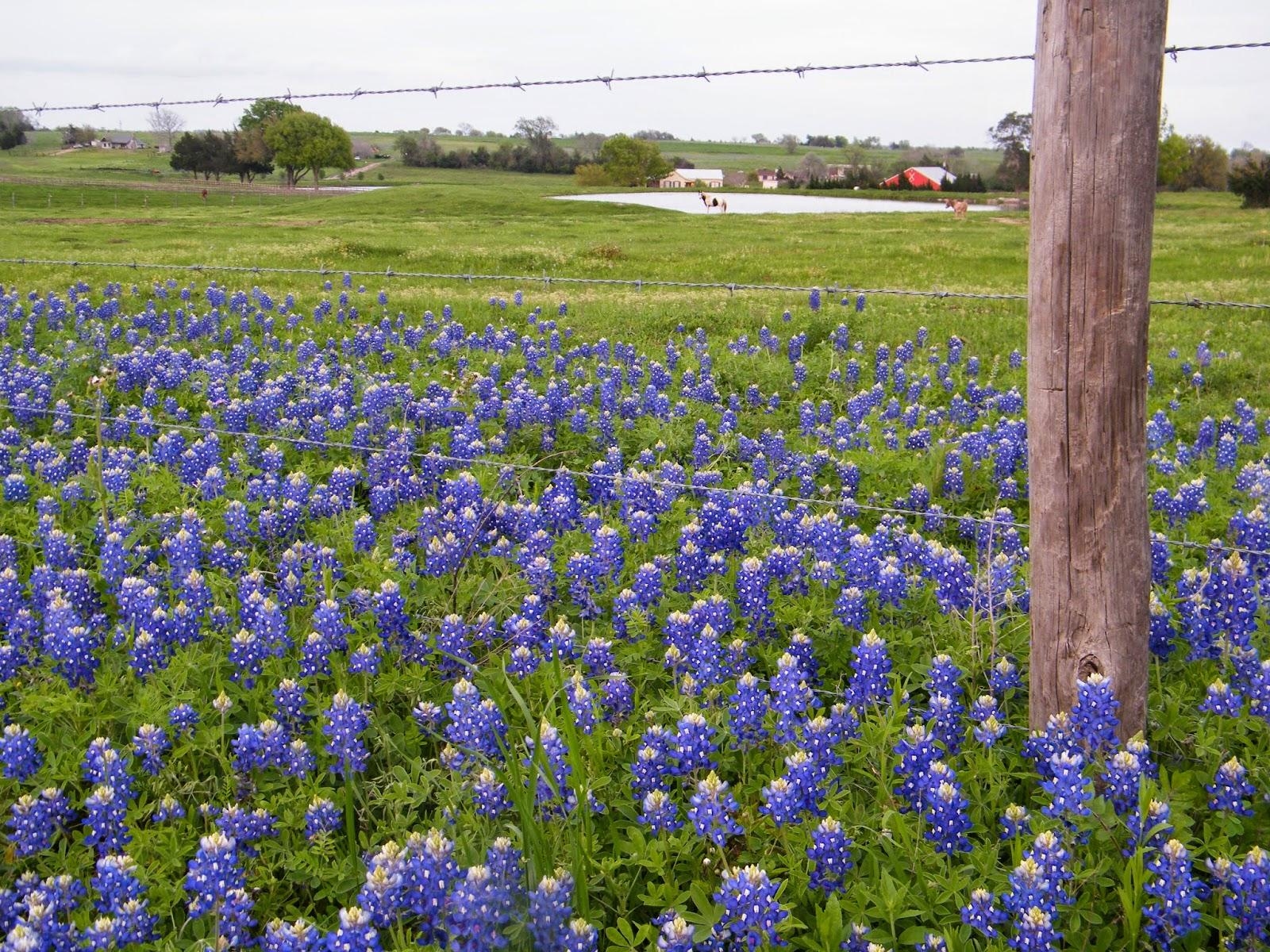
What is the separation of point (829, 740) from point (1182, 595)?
2.03 metres

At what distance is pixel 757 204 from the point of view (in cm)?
5309

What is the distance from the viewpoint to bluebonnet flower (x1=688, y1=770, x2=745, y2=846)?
3209mm

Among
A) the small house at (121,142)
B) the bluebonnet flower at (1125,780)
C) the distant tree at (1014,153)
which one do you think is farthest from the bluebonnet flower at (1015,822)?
the small house at (121,142)

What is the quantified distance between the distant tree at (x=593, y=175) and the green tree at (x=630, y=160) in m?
0.36

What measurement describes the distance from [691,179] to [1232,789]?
59209 millimetres

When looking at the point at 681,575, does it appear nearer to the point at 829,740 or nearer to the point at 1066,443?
the point at 829,740

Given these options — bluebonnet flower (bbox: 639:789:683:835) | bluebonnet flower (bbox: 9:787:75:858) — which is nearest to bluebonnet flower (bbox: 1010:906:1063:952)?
bluebonnet flower (bbox: 639:789:683:835)

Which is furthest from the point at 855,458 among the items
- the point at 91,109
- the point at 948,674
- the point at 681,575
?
the point at 91,109

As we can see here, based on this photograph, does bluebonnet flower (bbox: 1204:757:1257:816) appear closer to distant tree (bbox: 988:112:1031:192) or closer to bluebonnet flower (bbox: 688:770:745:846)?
bluebonnet flower (bbox: 688:770:745:846)

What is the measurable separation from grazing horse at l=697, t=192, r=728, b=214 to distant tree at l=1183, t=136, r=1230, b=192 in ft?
142

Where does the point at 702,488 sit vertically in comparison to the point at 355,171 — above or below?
below

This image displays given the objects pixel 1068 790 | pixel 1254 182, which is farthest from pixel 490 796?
pixel 1254 182

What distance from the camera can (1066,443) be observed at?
372cm

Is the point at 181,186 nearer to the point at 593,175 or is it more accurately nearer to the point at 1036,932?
the point at 593,175
